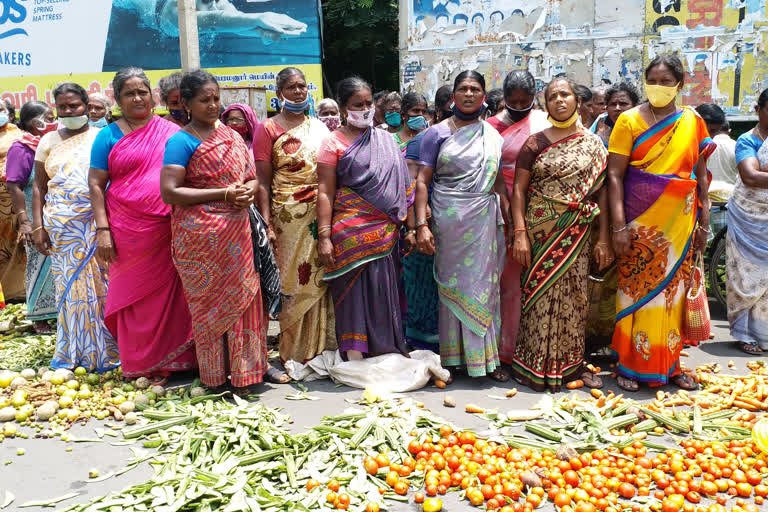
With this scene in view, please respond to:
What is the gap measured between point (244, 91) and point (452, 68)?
4255 millimetres

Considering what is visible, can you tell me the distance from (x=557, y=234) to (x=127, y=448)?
9.95 ft

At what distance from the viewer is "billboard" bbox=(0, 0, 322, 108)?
1378 cm

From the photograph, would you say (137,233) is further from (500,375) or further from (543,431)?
(543,431)

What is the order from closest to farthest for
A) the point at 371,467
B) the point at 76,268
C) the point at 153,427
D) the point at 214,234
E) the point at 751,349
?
the point at 371,467 < the point at 153,427 < the point at 214,234 < the point at 76,268 < the point at 751,349

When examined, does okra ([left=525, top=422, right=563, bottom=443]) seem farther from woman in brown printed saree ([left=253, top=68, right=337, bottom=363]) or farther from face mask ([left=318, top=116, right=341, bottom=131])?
face mask ([left=318, top=116, right=341, bottom=131])

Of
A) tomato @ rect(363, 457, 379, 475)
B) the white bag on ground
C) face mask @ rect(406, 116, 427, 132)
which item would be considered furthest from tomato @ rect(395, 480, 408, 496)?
face mask @ rect(406, 116, 427, 132)

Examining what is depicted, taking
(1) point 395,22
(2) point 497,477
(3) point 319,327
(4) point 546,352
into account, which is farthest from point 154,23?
(2) point 497,477

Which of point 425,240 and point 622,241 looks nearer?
point 622,241

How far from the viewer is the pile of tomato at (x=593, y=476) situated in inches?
116

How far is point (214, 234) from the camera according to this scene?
4.07 metres

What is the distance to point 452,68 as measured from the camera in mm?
11680

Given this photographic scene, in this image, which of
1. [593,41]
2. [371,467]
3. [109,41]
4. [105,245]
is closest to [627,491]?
[371,467]

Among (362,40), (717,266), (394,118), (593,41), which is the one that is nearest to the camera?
(394,118)

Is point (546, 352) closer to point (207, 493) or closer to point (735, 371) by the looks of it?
point (735, 371)
